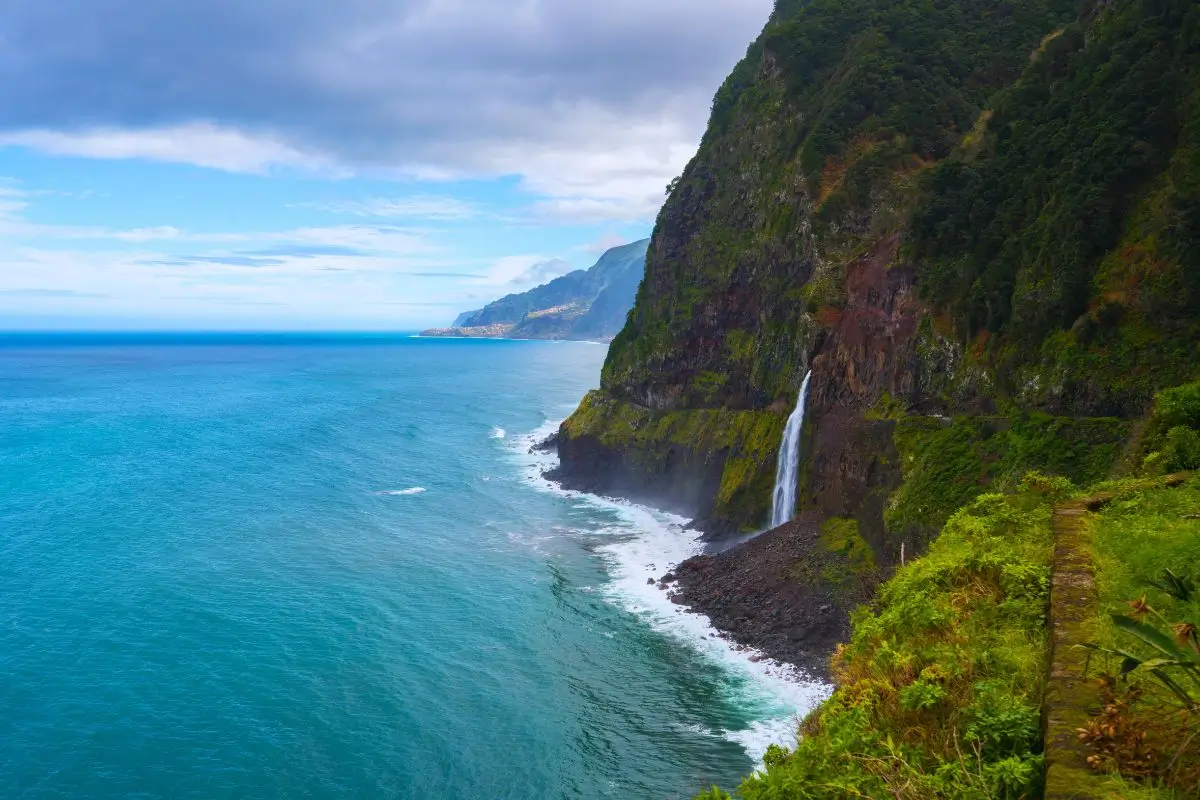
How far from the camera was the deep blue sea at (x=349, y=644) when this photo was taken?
95.2ft

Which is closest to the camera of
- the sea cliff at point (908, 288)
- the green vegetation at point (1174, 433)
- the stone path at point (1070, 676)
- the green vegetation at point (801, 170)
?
the stone path at point (1070, 676)

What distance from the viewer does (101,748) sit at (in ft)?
97.1

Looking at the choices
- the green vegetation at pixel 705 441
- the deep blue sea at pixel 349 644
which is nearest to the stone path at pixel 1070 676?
the deep blue sea at pixel 349 644

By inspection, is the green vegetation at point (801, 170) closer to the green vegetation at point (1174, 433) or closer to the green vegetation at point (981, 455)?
the green vegetation at point (981, 455)

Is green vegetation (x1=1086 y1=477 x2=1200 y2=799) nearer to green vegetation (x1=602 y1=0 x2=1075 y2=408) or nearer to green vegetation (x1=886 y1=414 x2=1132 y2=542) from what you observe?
green vegetation (x1=886 y1=414 x2=1132 y2=542)

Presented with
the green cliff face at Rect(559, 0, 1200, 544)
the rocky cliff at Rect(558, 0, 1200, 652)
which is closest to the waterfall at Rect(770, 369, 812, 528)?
the rocky cliff at Rect(558, 0, 1200, 652)

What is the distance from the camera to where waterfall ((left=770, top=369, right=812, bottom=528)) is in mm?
50719

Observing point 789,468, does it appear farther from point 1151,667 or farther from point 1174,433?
point 1151,667

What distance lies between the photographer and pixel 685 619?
140ft

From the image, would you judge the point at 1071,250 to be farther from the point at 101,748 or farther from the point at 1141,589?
the point at 101,748

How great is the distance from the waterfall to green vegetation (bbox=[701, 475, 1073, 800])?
33327mm

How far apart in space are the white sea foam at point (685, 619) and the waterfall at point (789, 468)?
6.63 m

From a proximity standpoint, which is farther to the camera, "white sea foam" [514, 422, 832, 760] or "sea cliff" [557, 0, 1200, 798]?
"sea cliff" [557, 0, 1200, 798]

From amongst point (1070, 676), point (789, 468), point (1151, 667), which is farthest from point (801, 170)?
point (1151, 667)
